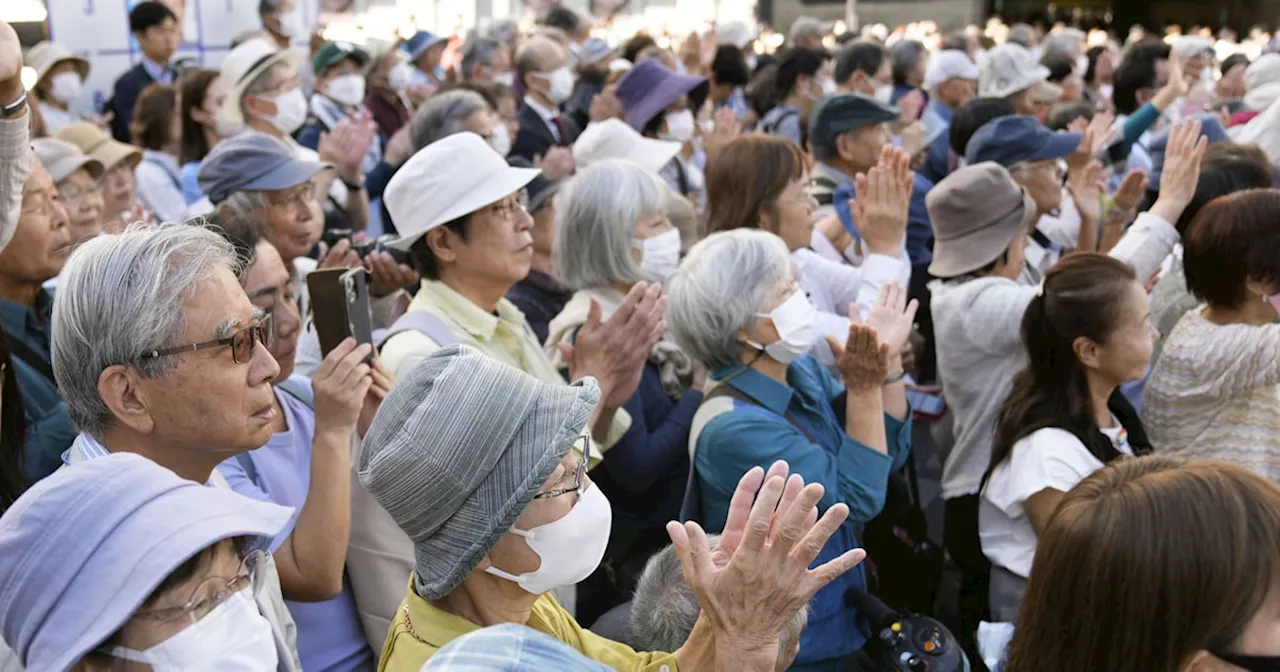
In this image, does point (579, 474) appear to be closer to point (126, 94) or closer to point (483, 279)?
point (483, 279)

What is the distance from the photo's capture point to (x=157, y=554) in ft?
5.25

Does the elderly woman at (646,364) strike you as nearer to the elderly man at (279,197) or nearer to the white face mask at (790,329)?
the white face mask at (790,329)

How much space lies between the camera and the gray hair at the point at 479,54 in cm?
928

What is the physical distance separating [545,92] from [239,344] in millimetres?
6106

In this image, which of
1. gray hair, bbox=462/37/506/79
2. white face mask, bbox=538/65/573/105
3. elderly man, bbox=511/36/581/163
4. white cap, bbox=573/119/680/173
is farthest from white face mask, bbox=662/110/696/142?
gray hair, bbox=462/37/506/79

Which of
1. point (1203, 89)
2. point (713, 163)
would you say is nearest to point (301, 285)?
point (713, 163)

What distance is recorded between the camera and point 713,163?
4.79 m

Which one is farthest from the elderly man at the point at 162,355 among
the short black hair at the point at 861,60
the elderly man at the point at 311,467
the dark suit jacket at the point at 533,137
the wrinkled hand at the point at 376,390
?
the short black hair at the point at 861,60

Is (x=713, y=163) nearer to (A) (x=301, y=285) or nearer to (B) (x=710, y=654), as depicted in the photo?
(A) (x=301, y=285)

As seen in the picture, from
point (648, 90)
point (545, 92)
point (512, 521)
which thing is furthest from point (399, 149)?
point (512, 521)

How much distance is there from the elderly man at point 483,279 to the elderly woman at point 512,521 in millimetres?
1171

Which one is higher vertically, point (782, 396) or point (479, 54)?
point (782, 396)

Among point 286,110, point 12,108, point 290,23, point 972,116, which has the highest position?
point 12,108

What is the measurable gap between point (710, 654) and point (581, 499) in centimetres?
36
